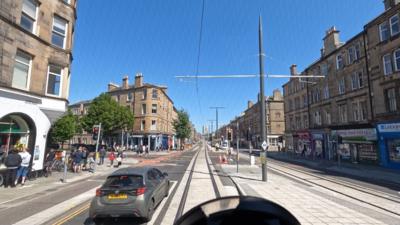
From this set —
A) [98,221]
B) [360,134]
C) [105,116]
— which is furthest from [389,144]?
[105,116]

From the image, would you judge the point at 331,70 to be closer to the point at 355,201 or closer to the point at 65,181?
the point at 355,201

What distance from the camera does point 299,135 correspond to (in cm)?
4141

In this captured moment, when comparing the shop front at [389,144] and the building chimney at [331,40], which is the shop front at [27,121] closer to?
the shop front at [389,144]

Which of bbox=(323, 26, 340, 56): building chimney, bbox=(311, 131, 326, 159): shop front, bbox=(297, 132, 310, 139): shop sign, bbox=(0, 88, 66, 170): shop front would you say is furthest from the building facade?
bbox=(323, 26, 340, 56): building chimney

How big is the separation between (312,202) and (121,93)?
179ft

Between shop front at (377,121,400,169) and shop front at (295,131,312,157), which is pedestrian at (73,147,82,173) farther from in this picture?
shop front at (295,131,312,157)

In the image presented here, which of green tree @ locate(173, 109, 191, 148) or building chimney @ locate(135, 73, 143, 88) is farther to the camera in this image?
green tree @ locate(173, 109, 191, 148)

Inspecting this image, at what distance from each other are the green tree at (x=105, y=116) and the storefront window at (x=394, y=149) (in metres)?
39.1

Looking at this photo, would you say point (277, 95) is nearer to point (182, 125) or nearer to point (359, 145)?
point (182, 125)

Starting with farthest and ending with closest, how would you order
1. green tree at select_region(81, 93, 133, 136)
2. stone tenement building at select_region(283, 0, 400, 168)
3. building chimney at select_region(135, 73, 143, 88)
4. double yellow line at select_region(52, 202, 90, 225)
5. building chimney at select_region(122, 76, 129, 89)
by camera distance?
building chimney at select_region(122, 76, 129, 89)
building chimney at select_region(135, 73, 143, 88)
green tree at select_region(81, 93, 133, 136)
stone tenement building at select_region(283, 0, 400, 168)
double yellow line at select_region(52, 202, 90, 225)

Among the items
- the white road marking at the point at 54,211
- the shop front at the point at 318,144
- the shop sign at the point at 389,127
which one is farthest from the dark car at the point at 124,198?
the shop front at the point at 318,144

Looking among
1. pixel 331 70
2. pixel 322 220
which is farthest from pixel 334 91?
pixel 322 220

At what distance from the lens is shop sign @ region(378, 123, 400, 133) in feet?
69.7

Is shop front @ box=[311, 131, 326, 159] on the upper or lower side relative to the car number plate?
upper
